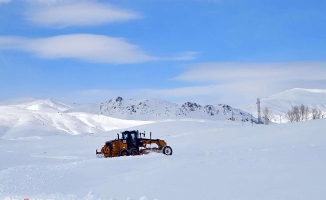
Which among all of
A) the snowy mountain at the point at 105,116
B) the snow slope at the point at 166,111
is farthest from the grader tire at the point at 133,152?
the snow slope at the point at 166,111

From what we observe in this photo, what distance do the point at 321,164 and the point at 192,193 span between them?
5224 millimetres

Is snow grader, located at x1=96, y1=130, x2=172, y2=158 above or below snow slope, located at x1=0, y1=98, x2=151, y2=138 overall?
below

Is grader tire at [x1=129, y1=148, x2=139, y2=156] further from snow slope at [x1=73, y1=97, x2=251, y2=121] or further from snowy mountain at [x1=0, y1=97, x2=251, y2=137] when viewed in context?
snow slope at [x1=73, y1=97, x2=251, y2=121]

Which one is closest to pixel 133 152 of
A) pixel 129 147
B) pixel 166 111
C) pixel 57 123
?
pixel 129 147

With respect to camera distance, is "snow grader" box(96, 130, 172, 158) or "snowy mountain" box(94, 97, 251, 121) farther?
"snowy mountain" box(94, 97, 251, 121)

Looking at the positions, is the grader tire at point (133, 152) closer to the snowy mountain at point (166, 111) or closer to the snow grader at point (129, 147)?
the snow grader at point (129, 147)

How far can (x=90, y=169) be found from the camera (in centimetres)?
1845

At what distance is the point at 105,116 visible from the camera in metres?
152

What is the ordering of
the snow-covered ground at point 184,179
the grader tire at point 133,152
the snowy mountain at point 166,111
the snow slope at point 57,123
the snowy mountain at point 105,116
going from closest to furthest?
the snow-covered ground at point 184,179 → the grader tire at point 133,152 → the snow slope at point 57,123 → the snowy mountain at point 105,116 → the snowy mountain at point 166,111

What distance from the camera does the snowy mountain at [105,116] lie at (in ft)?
375

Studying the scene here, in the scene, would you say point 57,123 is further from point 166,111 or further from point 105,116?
point 166,111

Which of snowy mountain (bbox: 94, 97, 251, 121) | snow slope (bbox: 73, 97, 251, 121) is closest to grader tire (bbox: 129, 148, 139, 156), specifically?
snow slope (bbox: 73, 97, 251, 121)

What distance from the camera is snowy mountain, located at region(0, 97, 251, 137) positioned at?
11438cm

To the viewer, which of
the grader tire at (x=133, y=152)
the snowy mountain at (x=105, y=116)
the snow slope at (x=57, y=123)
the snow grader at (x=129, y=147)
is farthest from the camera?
the snowy mountain at (x=105, y=116)
